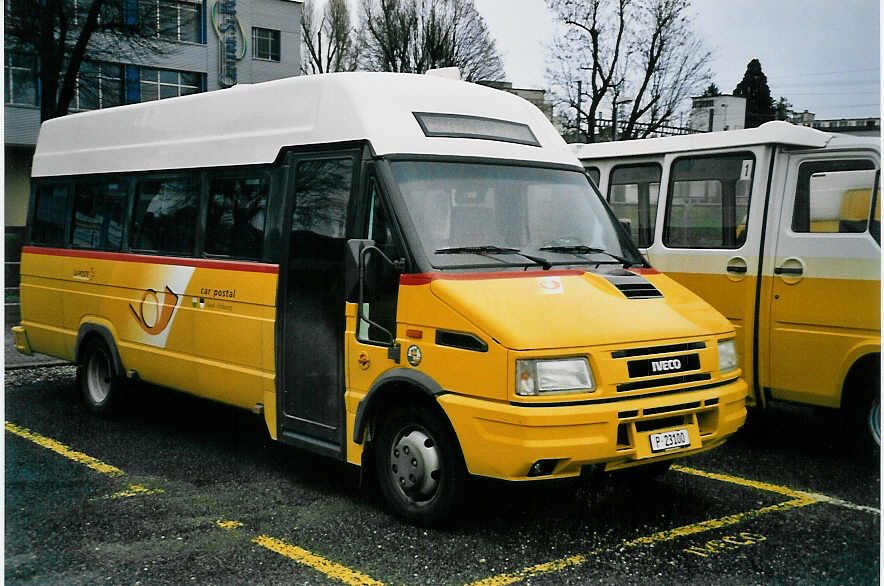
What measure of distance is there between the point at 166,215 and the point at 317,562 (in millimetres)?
4002

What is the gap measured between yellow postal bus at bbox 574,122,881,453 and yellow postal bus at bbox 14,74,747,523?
5.29 ft

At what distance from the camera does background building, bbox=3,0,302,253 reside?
3844 centimetres

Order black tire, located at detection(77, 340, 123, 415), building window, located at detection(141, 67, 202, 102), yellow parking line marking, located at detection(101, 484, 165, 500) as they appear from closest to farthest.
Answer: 1. yellow parking line marking, located at detection(101, 484, 165, 500)
2. black tire, located at detection(77, 340, 123, 415)
3. building window, located at detection(141, 67, 202, 102)

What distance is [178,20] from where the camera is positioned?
41.1 metres

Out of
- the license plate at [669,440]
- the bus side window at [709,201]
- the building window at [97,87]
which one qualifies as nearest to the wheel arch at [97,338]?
the bus side window at [709,201]

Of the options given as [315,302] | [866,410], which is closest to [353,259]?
[315,302]

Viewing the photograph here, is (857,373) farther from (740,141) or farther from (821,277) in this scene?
(740,141)

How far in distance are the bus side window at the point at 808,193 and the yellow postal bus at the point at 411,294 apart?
1.78 m

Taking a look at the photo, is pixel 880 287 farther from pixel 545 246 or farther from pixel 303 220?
pixel 303 220

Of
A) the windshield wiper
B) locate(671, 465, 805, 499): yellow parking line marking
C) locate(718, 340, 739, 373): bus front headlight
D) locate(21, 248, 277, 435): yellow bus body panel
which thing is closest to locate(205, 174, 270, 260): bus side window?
locate(21, 248, 277, 435): yellow bus body panel

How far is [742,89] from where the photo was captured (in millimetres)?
21703

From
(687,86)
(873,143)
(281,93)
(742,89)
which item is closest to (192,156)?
(281,93)

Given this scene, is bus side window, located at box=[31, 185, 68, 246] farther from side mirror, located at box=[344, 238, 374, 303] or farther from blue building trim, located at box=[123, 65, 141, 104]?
blue building trim, located at box=[123, 65, 141, 104]

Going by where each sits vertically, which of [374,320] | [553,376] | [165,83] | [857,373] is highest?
[165,83]
